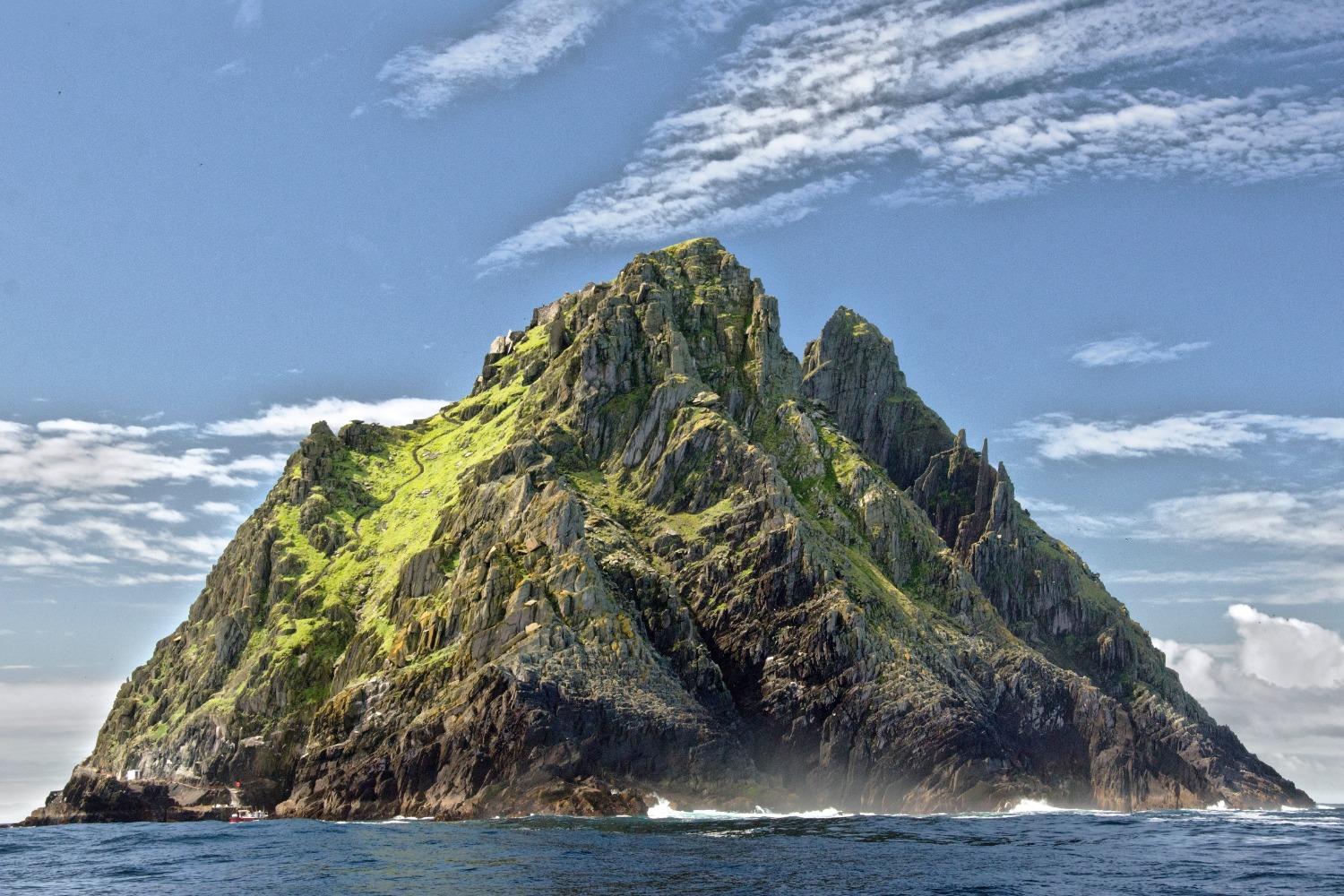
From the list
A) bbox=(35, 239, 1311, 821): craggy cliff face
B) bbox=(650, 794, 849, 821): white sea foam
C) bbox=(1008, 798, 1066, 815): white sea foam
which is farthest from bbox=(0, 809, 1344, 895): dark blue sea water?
bbox=(1008, 798, 1066, 815): white sea foam

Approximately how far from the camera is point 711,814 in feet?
476

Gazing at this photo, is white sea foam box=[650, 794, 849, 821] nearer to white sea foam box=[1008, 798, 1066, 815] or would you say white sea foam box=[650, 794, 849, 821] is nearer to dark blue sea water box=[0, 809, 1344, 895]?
dark blue sea water box=[0, 809, 1344, 895]

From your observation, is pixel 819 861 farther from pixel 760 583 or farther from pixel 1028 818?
pixel 760 583

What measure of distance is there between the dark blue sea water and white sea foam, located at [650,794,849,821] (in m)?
4.99

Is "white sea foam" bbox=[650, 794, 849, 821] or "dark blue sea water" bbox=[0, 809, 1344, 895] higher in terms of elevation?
"dark blue sea water" bbox=[0, 809, 1344, 895]

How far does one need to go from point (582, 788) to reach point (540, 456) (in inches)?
2729

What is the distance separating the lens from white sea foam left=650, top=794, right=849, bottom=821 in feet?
452

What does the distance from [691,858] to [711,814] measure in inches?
2298

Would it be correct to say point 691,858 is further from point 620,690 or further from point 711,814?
point 620,690

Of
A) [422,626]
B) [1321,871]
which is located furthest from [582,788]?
[1321,871]

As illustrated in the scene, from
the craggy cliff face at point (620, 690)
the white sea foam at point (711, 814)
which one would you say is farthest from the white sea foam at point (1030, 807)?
the white sea foam at point (711, 814)

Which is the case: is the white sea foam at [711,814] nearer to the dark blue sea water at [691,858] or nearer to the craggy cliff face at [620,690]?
the craggy cliff face at [620,690]

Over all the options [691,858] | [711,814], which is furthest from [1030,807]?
[691,858]

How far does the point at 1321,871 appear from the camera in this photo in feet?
263
